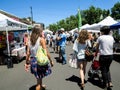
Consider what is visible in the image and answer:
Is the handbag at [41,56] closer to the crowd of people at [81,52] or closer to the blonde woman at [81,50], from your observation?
the crowd of people at [81,52]

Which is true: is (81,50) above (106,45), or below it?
below

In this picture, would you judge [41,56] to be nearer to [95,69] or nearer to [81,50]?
[81,50]

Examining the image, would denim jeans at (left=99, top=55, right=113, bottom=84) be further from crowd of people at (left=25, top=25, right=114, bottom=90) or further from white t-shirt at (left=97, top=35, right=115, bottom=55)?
white t-shirt at (left=97, top=35, right=115, bottom=55)

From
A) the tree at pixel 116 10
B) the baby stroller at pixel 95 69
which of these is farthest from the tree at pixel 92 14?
the baby stroller at pixel 95 69

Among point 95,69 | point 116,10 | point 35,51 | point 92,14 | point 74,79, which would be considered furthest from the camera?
point 116,10

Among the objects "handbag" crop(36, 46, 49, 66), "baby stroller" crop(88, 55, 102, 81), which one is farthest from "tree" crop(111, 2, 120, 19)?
"handbag" crop(36, 46, 49, 66)

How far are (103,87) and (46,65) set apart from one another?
2264 mm

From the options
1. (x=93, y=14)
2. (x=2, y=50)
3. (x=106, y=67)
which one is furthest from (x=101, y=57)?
(x=93, y=14)

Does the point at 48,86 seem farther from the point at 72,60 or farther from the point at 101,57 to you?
the point at 101,57

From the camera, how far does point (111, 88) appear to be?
738cm

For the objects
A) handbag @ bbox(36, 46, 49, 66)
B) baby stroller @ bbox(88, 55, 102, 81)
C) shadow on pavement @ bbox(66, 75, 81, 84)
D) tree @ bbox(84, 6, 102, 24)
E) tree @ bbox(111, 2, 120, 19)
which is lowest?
shadow on pavement @ bbox(66, 75, 81, 84)

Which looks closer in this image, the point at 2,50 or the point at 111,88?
the point at 111,88

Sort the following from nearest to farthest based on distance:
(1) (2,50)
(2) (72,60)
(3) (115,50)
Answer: (2) (72,60) < (1) (2,50) < (3) (115,50)

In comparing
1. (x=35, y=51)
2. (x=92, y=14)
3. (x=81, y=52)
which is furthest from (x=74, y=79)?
(x=92, y=14)
